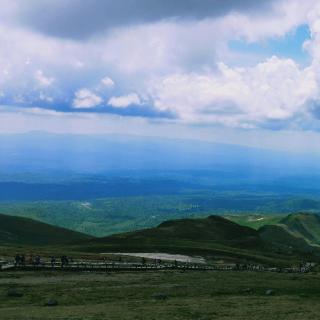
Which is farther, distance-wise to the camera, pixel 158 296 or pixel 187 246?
pixel 187 246

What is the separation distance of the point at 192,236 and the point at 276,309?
152619 millimetres

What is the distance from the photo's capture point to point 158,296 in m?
52.3

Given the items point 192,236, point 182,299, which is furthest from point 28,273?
point 192,236

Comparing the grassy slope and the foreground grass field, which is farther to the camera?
the grassy slope

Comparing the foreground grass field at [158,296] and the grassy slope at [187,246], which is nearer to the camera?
the foreground grass field at [158,296]

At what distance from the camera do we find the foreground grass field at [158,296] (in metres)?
42.7

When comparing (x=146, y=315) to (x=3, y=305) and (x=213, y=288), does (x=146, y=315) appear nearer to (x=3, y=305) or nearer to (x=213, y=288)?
(x=3, y=305)

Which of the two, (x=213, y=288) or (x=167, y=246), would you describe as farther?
(x=167, y=246)

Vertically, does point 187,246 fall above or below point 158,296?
above

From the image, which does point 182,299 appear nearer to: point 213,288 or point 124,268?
point 213,288

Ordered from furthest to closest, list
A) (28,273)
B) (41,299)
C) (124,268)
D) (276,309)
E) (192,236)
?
(192,236) < (124,268) < (28,273) < (41,299) < (276,309)

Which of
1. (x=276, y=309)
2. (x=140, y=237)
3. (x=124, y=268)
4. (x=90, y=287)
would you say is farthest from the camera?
(x=140, y=237)

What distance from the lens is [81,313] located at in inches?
1677

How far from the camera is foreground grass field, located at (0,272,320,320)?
42.7 metres
